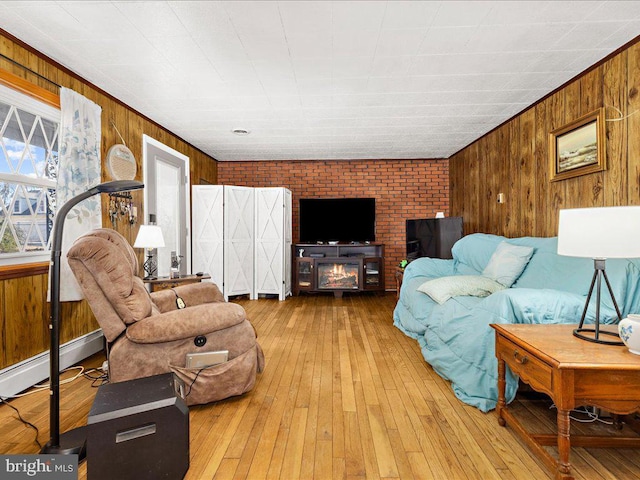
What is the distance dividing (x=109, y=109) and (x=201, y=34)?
1.62m

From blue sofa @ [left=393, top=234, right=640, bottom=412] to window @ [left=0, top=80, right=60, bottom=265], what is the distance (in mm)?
3054

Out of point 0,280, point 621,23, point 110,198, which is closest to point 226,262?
point 110,198

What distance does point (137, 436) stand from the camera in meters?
1.41

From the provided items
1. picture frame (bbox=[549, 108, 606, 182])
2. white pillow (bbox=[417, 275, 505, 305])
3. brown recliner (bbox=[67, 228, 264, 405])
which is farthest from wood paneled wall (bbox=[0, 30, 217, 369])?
picture frame (bbox=[549, 108, 606, 182])

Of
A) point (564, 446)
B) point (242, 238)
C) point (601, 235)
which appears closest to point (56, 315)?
point (564, 446)

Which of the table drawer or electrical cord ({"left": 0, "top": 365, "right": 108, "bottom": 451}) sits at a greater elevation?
the table drawer

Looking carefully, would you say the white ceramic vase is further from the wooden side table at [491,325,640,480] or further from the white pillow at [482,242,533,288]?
the white pillow at [482,242,533,288]

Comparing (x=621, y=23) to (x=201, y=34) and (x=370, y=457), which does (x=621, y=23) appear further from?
(x=370, y=457)

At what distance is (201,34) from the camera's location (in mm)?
2305

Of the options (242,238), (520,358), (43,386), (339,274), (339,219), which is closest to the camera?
(520,358)

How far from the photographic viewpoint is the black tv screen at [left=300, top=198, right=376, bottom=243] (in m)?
5.96

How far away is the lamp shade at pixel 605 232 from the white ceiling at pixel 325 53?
4.20 ft

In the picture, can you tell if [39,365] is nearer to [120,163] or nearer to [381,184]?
[120,163]

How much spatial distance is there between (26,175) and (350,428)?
281 cm
